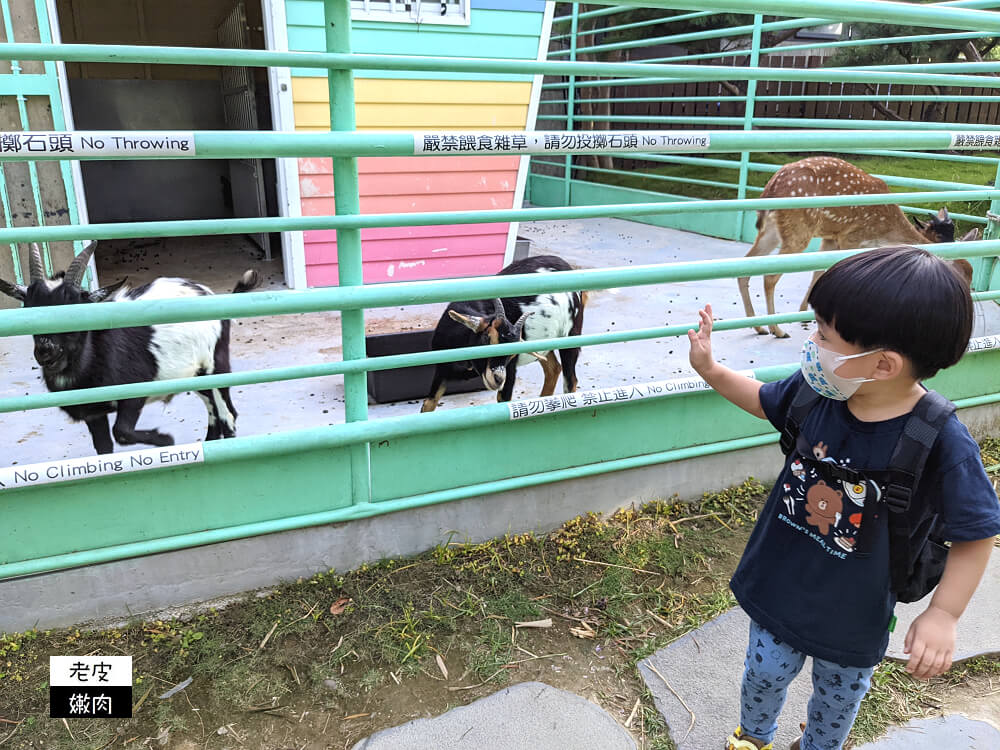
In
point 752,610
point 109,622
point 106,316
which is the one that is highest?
point 106,316

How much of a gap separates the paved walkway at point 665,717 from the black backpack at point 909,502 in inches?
28.6

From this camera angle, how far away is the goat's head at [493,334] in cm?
314

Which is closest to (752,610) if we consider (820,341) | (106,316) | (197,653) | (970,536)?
(970,536)

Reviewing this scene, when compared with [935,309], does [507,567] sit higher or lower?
lower

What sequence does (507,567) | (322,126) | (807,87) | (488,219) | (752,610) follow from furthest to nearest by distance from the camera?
(807,87) < (322,126) < (507,567) < (488,219) < (752,610)

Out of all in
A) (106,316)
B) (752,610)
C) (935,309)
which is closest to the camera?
(935,309)

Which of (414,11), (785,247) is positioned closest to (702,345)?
(785,247)

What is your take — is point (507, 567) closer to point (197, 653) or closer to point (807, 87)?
point (197, 653)

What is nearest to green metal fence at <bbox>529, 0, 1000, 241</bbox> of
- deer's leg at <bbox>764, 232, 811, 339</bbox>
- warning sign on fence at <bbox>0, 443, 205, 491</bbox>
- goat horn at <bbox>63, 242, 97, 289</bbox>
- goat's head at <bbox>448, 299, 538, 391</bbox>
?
deer's leg at <bbox>764, 232, 811, 339</bbox>

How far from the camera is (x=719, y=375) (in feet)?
5.96

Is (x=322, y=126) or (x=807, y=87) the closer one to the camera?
(x=322, y=126)

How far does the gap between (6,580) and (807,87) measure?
12.2m

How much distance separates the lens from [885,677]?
7.41 feet

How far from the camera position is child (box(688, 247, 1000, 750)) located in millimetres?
1384
